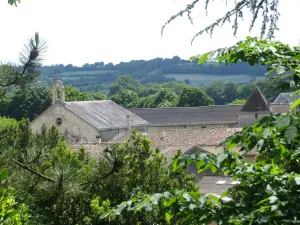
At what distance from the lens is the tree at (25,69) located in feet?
21.8

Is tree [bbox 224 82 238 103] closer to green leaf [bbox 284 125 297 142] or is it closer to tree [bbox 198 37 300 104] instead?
tree [bbox 198 37 300 104]

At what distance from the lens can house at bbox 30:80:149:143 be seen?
4875 centimetres

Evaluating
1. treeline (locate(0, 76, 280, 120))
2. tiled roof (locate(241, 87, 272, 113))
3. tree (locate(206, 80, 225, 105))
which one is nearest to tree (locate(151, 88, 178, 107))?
treeline (locate(0, 76, 280, 120))

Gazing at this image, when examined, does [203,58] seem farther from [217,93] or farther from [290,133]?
[217,93]

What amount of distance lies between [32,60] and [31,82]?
0.86 feet

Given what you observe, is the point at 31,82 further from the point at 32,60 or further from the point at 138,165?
the point at 138,165

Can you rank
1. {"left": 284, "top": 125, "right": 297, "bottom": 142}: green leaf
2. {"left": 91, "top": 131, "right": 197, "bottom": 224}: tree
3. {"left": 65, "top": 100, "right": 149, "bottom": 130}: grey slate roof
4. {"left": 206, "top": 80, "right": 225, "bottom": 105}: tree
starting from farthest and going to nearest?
{"left": 206, "top": 80, "right": 225, "bottom": 105}: tree < {"left": 65, "top": 100, "right": 149, "bottom": 130}: grey slate roof < {"left": 91, "top": 131, "right": 197, "bottom": 224}: tree < {"left": 284, "top": 125, "right": 297, "bottom": 142}: green leaf

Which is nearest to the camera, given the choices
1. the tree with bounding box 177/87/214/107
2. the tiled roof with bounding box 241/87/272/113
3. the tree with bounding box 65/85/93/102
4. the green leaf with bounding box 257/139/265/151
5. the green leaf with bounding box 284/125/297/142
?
the green leaf with bounding box 284/125/297/142

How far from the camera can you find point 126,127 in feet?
177

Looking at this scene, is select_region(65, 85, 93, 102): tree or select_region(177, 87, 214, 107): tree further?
select_region(177, 87, 214, 107): tree

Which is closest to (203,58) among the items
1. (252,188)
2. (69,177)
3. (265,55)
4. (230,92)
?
(265,55)

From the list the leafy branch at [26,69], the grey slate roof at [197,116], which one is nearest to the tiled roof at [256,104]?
the grey slate roof at [197,116]

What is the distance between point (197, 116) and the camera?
7312 centimetres

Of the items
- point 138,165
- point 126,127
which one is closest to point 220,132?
point 126,127
